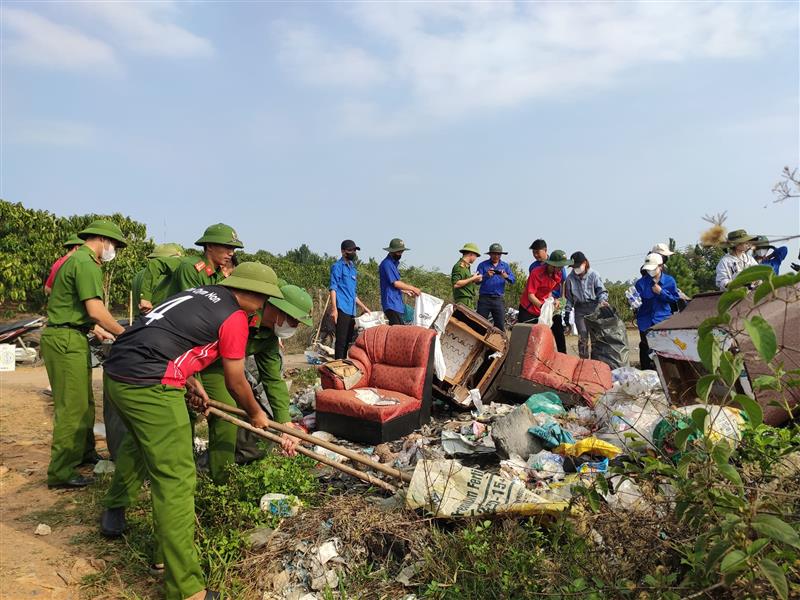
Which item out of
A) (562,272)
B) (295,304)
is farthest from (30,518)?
(562,272)

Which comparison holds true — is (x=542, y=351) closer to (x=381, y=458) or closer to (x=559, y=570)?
(x=381, y=458)

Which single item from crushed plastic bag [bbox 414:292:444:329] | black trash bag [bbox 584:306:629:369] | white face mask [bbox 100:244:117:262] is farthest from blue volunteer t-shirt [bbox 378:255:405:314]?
white face mask [bbox 100:244:117:262]

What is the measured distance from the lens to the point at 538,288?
8188 mm

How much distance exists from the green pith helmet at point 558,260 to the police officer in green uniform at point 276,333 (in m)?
4.80

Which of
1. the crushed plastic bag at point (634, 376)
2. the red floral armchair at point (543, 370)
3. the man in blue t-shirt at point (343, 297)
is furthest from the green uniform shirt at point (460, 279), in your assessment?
the crushed plastic bag at point (634, 376)

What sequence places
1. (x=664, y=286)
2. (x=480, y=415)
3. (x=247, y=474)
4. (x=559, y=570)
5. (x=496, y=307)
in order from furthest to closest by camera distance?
(x=496, y=307) → (x=664, y=286) → (x=480, y=415) → (x=247, y=474) → (x=559, y=570)

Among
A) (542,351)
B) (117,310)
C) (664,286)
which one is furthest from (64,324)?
(117,310)

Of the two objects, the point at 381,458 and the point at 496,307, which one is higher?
the point at 496,307

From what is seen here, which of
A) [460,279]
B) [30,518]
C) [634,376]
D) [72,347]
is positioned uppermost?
[460,279]

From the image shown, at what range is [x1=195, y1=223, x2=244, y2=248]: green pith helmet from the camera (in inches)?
185

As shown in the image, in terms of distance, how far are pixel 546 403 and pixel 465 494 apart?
2722mm

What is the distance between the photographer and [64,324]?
178 inches

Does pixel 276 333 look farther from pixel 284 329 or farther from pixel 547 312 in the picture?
pixel 547 312

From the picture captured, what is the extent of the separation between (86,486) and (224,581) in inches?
86.4
